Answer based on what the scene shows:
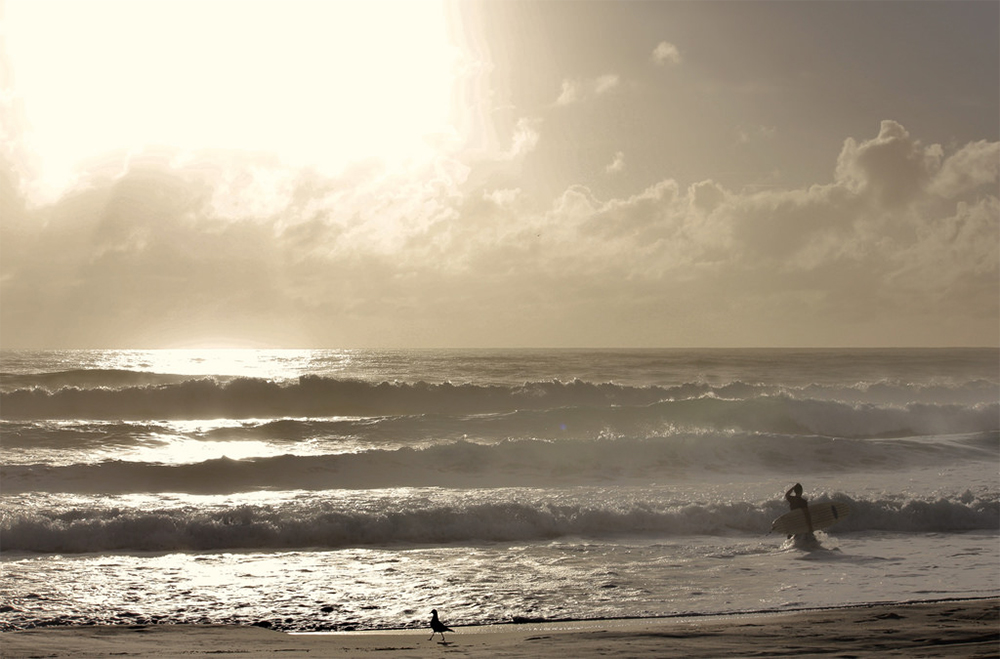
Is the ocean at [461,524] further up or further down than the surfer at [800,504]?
further down

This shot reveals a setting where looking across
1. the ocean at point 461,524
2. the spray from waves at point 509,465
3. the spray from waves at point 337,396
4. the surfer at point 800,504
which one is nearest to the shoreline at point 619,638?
the ocean at point 461,524

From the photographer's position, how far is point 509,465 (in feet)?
67.0

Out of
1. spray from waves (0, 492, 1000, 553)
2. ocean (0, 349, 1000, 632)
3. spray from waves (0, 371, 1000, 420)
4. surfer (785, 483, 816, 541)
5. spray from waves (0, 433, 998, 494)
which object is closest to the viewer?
ocean (0, 349, 1000, 632)

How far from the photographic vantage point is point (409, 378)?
2346 inches

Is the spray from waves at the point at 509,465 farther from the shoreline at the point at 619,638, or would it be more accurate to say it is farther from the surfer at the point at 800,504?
the shoreline at the point at 619,638

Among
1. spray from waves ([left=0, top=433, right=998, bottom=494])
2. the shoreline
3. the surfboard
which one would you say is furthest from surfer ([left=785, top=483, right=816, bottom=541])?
spray from waves ([left=0, top=433, right=998, bottom=494])

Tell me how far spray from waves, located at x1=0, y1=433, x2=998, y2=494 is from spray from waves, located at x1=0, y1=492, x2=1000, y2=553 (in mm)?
3905

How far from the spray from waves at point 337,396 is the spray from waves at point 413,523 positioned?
72.4ft

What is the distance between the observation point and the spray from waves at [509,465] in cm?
1812

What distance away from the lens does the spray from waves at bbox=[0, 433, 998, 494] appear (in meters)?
18.1

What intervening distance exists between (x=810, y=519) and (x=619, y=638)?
5794 mm

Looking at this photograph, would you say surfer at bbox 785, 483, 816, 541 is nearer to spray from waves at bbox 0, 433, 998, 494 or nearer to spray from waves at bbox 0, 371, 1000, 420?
spray from waves at bbox 0, 433, 998, 494

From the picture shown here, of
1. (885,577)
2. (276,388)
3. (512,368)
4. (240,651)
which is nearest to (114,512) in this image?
(240,651)

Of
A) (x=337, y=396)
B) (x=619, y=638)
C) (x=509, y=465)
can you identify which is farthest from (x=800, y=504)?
(x=337, y=396)
